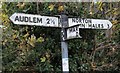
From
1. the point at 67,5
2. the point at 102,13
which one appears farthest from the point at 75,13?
the point at 102,13

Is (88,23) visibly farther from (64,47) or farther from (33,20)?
(33,20)

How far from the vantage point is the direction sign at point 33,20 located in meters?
4.14

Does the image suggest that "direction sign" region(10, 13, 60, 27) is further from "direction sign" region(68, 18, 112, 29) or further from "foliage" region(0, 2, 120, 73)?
"foliage" region(0, 2, 120, 73)

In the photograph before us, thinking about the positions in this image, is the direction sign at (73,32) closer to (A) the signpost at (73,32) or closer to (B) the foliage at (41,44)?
(A) the signpost at (73,32)

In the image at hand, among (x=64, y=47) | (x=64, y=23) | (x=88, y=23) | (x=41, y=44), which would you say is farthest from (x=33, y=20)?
(x=41, y=44)

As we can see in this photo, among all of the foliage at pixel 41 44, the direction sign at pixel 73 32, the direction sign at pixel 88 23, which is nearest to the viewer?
the direction sign at pixel 73 32

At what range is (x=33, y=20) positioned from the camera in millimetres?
4246

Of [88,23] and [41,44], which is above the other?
[88,23]

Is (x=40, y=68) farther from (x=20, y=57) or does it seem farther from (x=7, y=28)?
(x=7, y=28)

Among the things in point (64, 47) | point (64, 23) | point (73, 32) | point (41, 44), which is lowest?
point (41, 44)

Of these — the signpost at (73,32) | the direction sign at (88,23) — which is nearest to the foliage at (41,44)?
the direction sign at (88,23)

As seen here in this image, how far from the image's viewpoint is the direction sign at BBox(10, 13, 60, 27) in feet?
13.6

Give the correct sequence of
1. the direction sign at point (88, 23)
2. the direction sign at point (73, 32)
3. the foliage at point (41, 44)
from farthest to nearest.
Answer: the foliage at point (41, 44), the direction sign at point (88, 23), the direction sign at point (73, 32)

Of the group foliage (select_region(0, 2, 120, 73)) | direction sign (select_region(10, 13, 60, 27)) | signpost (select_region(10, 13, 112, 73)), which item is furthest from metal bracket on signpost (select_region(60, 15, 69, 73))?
foliage (select_region(0, 2, 120, 73))
